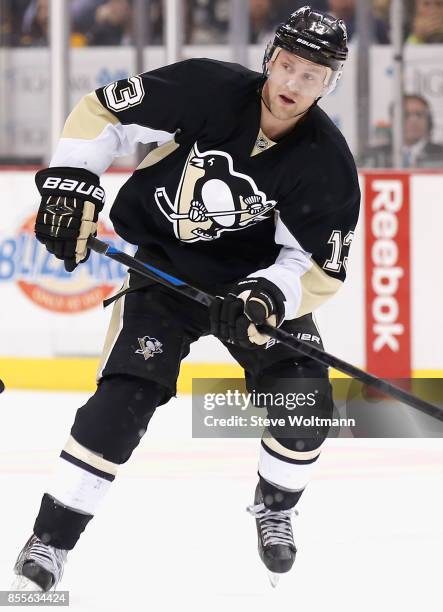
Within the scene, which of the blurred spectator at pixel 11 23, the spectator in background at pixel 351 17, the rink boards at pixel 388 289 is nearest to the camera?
the rink boards at pixel 388 289

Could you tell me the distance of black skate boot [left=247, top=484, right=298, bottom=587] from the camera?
9.33ft

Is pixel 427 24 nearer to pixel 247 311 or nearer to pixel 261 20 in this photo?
pixel 261 20

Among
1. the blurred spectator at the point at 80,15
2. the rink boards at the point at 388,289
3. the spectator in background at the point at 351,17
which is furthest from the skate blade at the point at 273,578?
the blurred spectator at the point at 80,15

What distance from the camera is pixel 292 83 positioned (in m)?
2.69

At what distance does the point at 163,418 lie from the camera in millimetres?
4707

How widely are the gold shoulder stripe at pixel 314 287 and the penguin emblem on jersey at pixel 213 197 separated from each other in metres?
0.15

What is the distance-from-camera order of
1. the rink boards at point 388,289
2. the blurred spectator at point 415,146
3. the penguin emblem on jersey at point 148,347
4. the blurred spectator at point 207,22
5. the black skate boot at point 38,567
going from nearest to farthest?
the black skate boot at point 38,567
the penguin emblem on jersey at point 148,347
the rink boards at point 388,289
the blurred spectator at point 415,146
the blurred spectator at point 207,22

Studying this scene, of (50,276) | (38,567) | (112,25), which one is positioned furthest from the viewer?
(112,25)

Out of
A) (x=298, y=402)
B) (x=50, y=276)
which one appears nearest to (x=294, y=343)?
(x=298, y=402)

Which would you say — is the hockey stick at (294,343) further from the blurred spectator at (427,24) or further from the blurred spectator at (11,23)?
the blurred spectator at (11,23)

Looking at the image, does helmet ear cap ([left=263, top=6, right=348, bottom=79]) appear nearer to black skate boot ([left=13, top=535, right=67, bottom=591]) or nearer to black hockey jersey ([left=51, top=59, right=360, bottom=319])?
black hockey jersey ([left=51, top=59, right=360, bottom=319])

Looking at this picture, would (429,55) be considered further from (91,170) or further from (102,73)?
(91,170)

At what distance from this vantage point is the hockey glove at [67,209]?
8.95 ft

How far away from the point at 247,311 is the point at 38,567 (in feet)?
2.00
